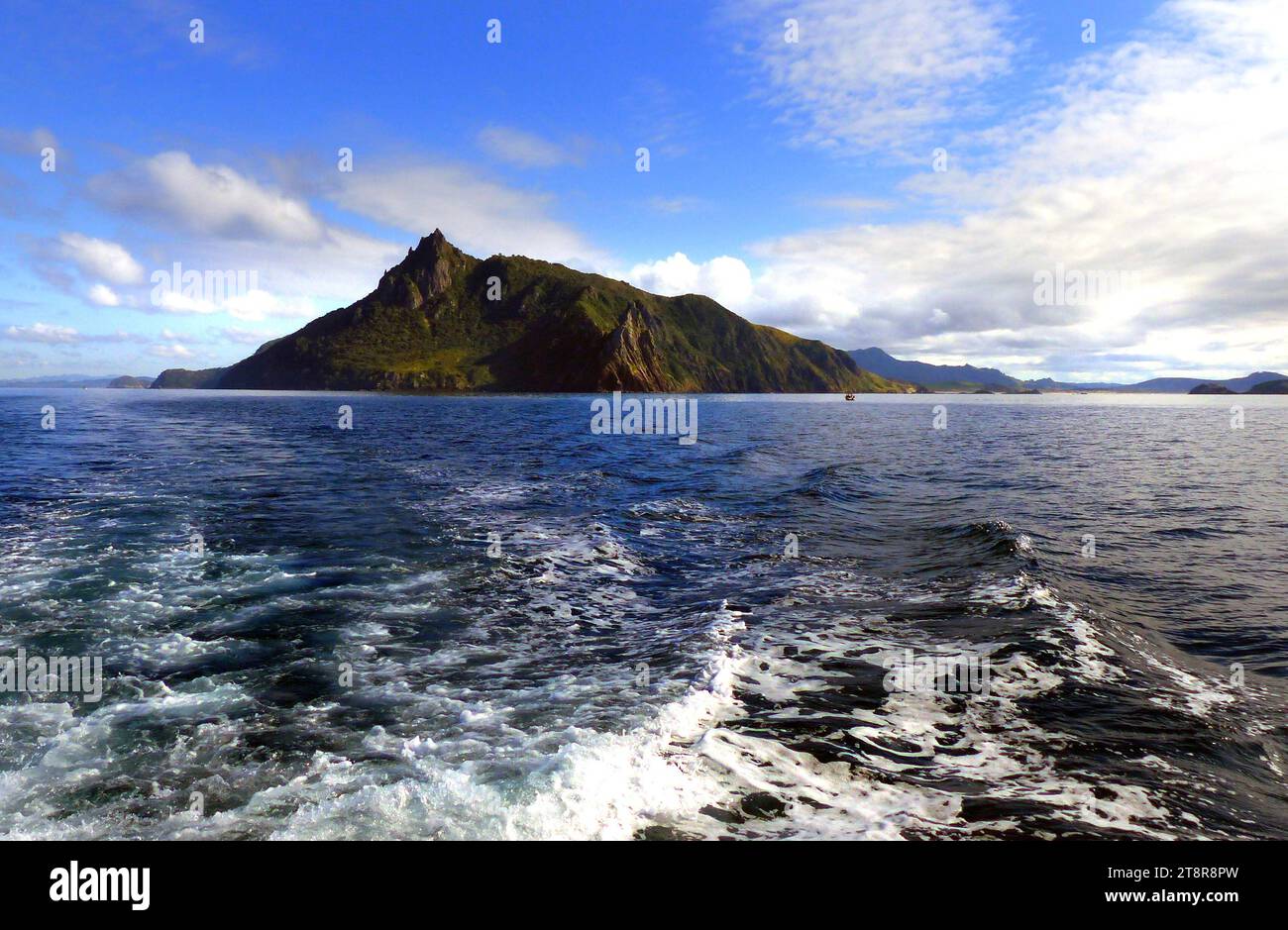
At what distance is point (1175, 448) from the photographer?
57125mm

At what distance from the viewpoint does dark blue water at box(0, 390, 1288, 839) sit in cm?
699

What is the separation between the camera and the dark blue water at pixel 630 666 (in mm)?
6992

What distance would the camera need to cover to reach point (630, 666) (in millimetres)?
11102

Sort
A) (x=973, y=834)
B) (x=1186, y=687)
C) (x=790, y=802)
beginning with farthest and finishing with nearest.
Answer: (x=1186, y=687) → (x=790, y=802) → (x=973, y=834)

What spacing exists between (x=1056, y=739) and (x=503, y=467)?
105 ft

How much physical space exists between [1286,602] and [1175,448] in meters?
54.2

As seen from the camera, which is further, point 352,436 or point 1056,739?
point 352,436

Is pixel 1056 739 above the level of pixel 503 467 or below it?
below

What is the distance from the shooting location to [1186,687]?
10.3m
